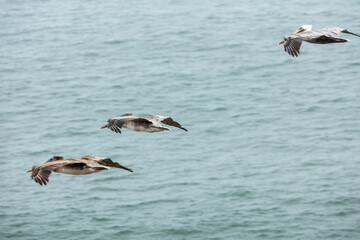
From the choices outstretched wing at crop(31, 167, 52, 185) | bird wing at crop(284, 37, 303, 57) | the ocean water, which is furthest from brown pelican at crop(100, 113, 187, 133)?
the ocean water

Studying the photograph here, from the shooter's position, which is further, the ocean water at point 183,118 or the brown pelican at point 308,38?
the ocean water at point 183,118

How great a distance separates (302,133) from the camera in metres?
110

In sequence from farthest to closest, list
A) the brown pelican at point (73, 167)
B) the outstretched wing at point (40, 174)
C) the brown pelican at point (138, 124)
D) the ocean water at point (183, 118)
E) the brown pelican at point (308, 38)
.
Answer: the ocean water at point (183, 118), the brown pelican at point (138, 124), the brown pelican at point (308, 38), the outstretched wing at point (40, 174), the brown pelican at point (73, 167)

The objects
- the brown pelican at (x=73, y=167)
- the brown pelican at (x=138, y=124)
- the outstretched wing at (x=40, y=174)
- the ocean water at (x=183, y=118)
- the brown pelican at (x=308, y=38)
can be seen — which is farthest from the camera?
the ocean water at (x=183, y=118)

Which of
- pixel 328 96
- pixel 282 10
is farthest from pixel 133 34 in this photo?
pixel 328 96

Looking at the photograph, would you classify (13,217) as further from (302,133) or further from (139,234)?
(302,133)

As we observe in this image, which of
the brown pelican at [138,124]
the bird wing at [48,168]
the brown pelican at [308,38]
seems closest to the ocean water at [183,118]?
the brown pelican at [138,124]

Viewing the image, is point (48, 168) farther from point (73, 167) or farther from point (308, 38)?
point (308, 38)

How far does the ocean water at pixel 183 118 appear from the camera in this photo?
8944 centimetres

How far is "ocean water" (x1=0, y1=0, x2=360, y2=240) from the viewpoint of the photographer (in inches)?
3521

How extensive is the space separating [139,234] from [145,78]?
3965 centimetres

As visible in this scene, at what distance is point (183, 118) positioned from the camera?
111375mm

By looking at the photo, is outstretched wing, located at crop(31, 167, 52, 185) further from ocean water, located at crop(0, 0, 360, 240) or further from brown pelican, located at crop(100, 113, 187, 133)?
ocean water, located at crop(0, 0, 360, 240)

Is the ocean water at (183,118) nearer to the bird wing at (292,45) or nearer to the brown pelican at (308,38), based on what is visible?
the brown pelican at (308,38)
